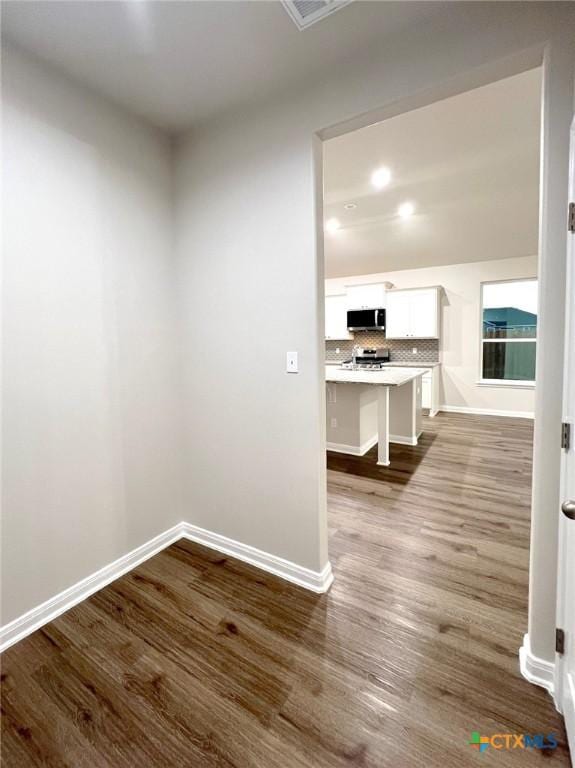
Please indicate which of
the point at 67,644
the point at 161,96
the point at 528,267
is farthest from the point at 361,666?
the point at 528,267

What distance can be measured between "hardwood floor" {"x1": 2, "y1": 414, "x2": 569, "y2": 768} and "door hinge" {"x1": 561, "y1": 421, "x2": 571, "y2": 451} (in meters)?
1.01

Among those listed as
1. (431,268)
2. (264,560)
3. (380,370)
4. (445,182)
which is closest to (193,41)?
(264,560)

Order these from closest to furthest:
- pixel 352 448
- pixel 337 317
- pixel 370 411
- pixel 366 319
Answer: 1. pixel 352 448
2. pixel 370 411
3. pixel 366 319
4. pixel 337 317

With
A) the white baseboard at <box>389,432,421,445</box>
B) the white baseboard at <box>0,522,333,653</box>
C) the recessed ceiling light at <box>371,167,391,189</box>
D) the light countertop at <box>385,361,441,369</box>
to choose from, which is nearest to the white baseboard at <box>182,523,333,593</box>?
the white baseboard at <box>0,522,333,653</box>

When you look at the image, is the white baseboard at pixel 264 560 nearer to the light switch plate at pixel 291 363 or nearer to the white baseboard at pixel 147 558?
the white baseboard at pixel 147 558

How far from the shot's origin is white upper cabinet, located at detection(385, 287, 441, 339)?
20.4ft

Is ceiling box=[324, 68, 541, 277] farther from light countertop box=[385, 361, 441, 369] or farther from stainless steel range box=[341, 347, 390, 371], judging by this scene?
light countertop box=[385, 361, 441, 369]

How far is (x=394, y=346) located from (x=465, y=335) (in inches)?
51.5

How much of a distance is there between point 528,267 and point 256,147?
18.4ft

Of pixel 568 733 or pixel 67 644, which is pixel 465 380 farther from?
pixel 67 644

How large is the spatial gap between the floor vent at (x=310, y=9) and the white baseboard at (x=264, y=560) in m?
2.63

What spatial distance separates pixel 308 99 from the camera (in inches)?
68.5

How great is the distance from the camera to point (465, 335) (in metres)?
6.26

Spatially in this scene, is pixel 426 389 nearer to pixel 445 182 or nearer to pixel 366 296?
pixel 366 296
